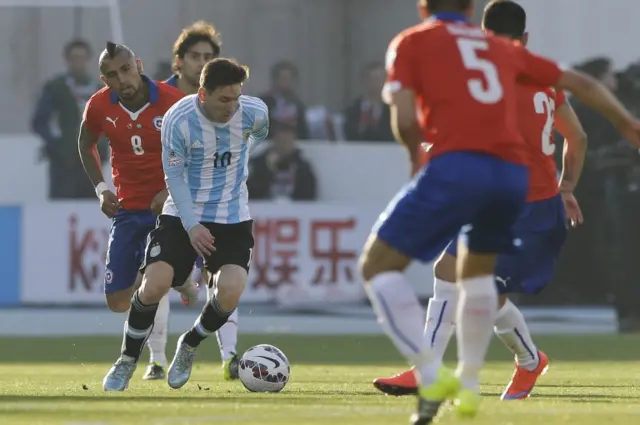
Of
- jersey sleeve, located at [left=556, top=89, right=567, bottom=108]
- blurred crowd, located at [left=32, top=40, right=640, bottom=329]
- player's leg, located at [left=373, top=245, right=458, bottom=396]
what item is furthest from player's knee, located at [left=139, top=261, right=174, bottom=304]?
blurred crowd, located at [left=32, top=40, right=640, bottom=329]

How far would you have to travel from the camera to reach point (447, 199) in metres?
5.79

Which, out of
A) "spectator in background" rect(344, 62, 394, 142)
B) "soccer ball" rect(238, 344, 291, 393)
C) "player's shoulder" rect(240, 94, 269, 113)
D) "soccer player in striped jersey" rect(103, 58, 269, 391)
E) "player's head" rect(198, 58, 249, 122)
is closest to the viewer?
"player's head" rect(198, 58, 249, 122)

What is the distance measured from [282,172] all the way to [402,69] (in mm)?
11244

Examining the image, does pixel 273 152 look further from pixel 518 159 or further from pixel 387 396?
pixel 518 159

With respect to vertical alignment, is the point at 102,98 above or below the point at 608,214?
above

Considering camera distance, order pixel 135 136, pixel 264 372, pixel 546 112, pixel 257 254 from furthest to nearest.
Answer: pixel 257 254, pixel 135 136, pixel 264 372, pixel 546 112

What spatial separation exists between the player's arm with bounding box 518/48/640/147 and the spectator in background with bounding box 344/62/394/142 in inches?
447

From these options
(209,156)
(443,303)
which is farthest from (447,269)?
(209,156)

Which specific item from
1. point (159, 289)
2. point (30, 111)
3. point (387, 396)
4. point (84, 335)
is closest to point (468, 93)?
point (387, 396)

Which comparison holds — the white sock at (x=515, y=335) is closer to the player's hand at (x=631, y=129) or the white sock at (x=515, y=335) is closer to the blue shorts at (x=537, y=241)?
the blue shorts at (x=537, y=241)

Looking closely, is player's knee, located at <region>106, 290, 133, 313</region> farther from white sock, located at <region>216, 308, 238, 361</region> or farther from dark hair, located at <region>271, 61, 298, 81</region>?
dark hair, located at <region>271, 61, 298, 81</region>

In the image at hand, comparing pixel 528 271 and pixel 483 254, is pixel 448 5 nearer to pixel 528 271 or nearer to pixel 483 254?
Result: pixel 483 254

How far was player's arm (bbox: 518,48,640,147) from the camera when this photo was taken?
6070 mm

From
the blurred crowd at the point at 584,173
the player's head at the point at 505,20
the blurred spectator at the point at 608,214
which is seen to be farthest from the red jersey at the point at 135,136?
the blurred spectator at the point at 608,214
